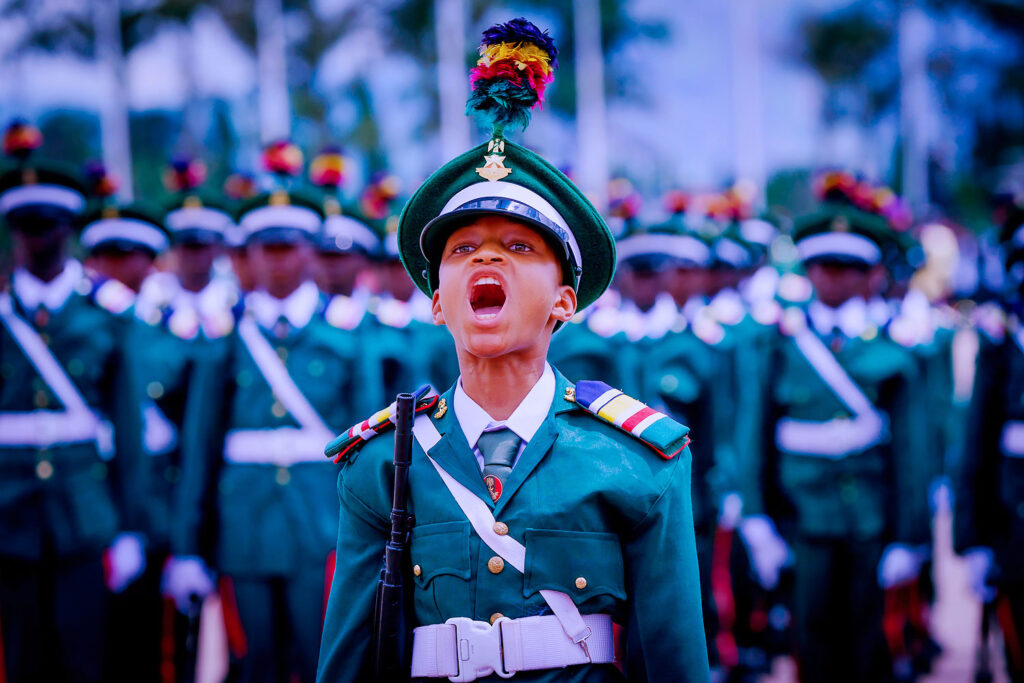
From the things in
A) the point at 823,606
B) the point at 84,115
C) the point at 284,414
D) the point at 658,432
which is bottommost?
the point at 823,606

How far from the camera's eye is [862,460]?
540 cm

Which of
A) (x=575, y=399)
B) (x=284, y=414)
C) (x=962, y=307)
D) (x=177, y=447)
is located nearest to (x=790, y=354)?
(x=284, y=414)

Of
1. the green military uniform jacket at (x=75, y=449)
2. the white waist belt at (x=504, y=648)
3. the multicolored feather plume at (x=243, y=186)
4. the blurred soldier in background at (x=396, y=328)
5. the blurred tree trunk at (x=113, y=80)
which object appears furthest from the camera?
the blurred tree trunk at (x=113, y=80)

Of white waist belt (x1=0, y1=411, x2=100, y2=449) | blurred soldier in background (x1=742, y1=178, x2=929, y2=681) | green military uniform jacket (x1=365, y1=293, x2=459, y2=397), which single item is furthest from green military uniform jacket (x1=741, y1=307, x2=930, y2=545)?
white waist belt (x1=0, y1=411, x2=100, y2=449)

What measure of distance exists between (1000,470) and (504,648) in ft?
13.3

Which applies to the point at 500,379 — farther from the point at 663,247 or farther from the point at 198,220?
Result: the point at 198,220

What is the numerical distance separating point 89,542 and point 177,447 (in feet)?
4.45

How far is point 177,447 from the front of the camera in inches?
247

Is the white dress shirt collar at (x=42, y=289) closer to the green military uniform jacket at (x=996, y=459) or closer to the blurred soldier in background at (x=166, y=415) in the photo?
the blurred soldier in background at (x=166, y=415)

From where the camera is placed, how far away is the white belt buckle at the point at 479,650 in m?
2.33

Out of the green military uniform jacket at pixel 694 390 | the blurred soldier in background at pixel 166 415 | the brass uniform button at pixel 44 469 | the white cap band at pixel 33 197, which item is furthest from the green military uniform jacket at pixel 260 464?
the green military uniform jacket at pixel 694 390

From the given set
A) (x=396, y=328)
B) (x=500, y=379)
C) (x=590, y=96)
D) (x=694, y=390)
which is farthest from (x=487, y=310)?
(x=590, y=96)

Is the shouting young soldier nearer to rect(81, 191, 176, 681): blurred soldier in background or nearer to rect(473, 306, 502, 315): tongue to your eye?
rect(473, 306, 502, 315): tongue

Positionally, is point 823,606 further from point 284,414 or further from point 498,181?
point 498,181
